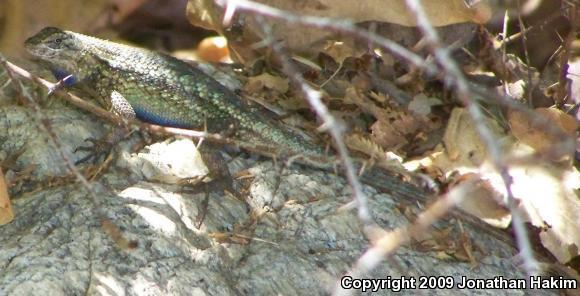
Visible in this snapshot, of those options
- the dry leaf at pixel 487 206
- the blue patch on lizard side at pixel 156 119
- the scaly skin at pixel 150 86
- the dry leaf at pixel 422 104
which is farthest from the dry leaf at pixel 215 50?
the dry leaf at pixel 487 206

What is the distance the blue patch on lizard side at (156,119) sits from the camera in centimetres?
420

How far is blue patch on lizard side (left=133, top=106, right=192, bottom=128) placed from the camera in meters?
4.20

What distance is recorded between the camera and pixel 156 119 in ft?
13.9

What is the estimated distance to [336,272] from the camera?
3.27 m

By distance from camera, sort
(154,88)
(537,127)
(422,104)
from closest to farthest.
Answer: (537,127) → (154,88) → (422,104)

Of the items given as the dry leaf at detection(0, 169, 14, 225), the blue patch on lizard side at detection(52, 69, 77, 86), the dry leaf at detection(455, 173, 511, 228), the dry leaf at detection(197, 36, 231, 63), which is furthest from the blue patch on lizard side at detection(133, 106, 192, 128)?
the dry leaf at detection(455, 173, 511, 228)

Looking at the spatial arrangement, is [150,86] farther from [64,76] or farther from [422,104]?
[422,104]

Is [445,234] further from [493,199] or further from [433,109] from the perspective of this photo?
[433,109]

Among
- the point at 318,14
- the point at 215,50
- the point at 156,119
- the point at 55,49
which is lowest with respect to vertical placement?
the point at 215,50

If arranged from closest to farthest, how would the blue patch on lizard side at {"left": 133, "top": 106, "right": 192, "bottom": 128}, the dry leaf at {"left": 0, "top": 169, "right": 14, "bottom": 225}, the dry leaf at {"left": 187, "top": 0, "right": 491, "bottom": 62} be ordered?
the dry leaf at {"left": 0, "top": 169, "right": 14, "bottom": 225} → the dry leaf at {"left": 187, "top": 0, "right": 491, "bottom": 62} → the blue patch on lizard side at {"left": 133, "top": 106, "right": 192, "bottom": 128}

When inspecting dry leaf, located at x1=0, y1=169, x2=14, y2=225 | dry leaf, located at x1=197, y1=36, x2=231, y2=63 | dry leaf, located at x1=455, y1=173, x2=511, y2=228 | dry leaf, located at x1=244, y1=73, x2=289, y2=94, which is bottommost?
dry leaf, located at x1=197, y1=36, x2=231, y2=63

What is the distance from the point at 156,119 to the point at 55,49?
717 millimetres

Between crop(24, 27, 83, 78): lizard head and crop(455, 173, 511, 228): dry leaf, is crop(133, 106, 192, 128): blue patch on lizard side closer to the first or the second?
crop(24, 27, 83, 78): lizard head

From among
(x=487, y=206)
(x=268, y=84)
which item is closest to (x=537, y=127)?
(x=487, y=206)
